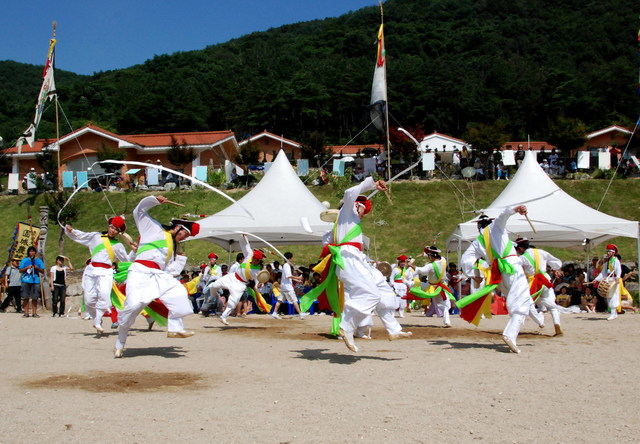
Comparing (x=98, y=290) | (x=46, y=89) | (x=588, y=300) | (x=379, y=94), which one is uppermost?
(x=379, y=94)

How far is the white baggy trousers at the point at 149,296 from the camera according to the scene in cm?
877

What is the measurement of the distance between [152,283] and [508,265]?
4874 millimetres

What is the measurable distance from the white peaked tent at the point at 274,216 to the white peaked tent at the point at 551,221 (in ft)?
12.8

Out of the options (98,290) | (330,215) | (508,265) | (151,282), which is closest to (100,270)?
(98,290)

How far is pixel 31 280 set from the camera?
1784 cm

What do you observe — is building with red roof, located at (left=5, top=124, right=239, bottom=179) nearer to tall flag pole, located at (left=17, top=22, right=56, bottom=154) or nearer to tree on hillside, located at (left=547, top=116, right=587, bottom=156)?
tree on hillside, located at (left=547, top=116, right=587, bottom=156)

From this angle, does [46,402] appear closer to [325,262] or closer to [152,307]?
[152,307]

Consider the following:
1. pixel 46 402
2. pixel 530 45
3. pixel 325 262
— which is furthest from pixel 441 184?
pixel 530 45

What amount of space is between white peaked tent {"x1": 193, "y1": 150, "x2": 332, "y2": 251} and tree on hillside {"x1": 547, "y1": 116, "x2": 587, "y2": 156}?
70.4 ft

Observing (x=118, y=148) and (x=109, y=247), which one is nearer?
(x=109, y=247)

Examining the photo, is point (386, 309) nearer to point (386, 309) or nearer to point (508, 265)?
point (386, 309)

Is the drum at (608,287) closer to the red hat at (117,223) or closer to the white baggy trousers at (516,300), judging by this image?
the white baggy trousers at (516,300)

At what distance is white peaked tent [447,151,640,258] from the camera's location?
1755 cm

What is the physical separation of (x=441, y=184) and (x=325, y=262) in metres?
23.2
